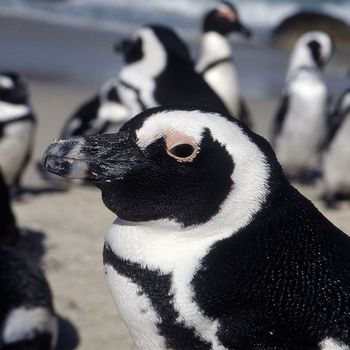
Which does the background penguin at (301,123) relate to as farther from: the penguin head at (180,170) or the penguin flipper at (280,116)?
the penguin head at (180,170)

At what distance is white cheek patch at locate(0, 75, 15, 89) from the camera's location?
6.70m

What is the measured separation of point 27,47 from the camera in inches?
539

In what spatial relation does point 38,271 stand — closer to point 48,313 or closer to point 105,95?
point 48,313

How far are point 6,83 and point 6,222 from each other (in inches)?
94.8

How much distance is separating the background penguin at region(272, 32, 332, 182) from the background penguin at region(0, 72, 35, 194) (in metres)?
2.44

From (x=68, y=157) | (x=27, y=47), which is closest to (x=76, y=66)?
(x=27, y=47)

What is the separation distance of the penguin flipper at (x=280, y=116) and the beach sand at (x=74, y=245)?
61 cm

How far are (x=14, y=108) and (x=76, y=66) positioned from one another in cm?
615

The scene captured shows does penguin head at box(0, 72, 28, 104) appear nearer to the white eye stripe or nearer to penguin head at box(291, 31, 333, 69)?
penguin head at box(291, 31, 333, 69)

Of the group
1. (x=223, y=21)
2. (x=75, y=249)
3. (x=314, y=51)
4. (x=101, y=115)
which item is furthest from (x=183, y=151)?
(x=314, y=51)

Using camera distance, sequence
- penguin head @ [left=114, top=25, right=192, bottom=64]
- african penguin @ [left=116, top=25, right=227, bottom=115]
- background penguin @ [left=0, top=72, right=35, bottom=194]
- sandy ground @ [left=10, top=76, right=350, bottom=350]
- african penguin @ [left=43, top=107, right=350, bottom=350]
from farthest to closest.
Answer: background penguin @ [left=0, top=72, right=35, bottom=194]
penguin head @ [left=114, top=25, right=192, bottom=64]
african penguin @ [left=116, top=25, right=227, bottom=115]
sandy ground @ [left=10, top=76, right=350, bottom=350]
african penguin @ [left=43, top=107, right=350, bottom=350]

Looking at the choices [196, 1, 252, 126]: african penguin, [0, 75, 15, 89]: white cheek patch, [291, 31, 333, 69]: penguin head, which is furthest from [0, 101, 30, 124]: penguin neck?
[291, 31, 333, 69]: penguin head

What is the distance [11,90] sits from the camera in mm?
6707

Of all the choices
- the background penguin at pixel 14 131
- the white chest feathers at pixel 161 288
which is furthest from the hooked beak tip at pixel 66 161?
the background penguin at pixel 14 131
